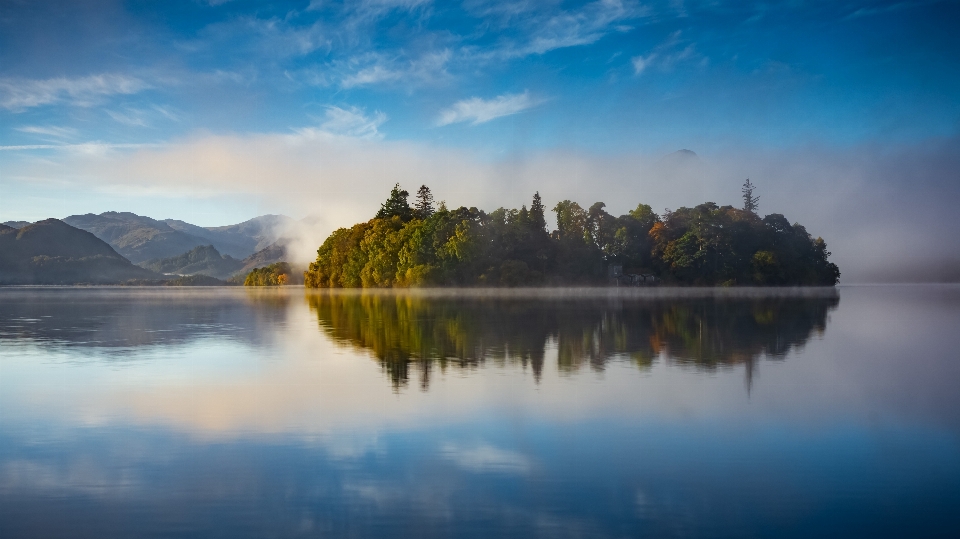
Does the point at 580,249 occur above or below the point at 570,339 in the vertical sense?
above

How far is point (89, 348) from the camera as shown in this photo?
18672 mm

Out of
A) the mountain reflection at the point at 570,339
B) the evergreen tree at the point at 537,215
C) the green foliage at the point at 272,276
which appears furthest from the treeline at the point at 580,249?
the mountain reflection at the point at 570,339

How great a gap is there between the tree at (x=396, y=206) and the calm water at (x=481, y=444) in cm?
11248

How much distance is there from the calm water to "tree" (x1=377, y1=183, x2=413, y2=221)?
11248cm

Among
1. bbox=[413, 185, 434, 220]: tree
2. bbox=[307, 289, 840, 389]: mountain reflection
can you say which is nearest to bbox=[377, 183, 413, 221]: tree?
bbox=[413, 185, 434, 220]: tree

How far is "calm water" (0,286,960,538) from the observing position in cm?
582

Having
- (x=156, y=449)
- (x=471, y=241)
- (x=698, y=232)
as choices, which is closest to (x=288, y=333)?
(x=156, y=449)

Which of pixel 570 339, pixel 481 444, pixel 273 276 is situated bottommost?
pixel 481 444

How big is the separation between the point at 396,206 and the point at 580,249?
40698 mm

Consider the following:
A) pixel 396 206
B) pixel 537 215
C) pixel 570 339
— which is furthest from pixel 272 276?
pixel 570 339

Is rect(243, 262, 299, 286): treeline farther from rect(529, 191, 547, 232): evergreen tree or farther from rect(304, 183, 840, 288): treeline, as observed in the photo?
rect(529, 191, 547, 232): evergreen tree

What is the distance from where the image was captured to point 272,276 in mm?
179000

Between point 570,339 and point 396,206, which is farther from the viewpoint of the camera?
point 396,206

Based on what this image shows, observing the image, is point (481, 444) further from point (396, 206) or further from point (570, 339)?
point (396, 206)
